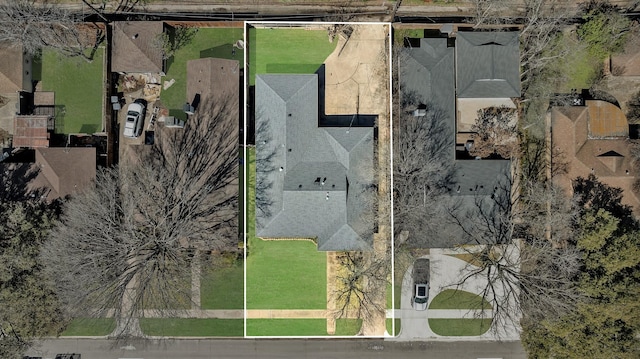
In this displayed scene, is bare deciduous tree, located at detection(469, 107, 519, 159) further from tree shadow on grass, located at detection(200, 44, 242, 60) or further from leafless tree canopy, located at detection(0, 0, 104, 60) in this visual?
leafless tree canopy, located at detection(0, 0, 104, 60)

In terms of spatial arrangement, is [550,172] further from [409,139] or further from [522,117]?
[409,139]

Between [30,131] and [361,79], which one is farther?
[30,131]

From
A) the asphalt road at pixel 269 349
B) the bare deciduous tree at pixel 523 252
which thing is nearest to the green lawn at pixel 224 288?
the asphalt road at pixel 269 349

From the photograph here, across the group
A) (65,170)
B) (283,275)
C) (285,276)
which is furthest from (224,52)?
(285,276)

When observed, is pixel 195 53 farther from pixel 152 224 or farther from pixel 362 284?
pixel 362 284

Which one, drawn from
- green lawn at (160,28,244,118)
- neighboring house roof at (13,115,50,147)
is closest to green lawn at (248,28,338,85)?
green lawn at (160,28,244,118)
